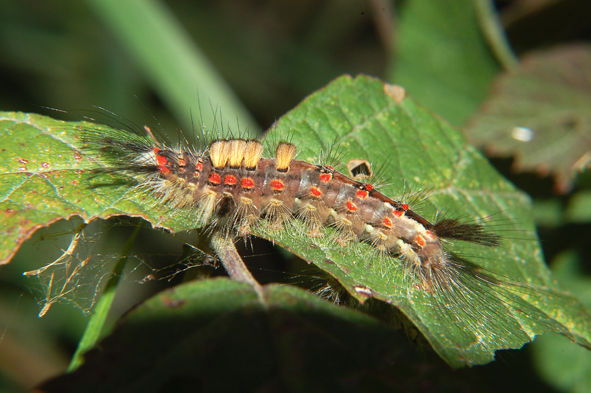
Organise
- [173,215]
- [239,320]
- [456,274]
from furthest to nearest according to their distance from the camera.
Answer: [456,274] → [173,215] → [239,320]

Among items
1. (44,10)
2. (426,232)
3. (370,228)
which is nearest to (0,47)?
(44,10)

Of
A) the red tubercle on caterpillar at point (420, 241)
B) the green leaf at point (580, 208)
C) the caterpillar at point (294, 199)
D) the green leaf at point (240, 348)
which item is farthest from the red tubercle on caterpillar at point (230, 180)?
the green leaf at point (580, 208)

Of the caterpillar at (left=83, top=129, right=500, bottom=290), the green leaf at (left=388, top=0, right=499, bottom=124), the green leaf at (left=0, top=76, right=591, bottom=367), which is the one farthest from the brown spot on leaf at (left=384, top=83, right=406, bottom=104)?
the green leaf at (left=388, top=0, right=499, bottom=124)

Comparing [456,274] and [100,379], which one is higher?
[100,379]

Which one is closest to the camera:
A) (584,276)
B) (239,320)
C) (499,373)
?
(239,320)

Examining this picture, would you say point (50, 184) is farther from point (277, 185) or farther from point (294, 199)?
point (294, 199)

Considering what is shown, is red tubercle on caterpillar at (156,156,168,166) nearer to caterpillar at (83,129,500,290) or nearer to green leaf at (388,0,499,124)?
caterpillar at (83,129,500,290)

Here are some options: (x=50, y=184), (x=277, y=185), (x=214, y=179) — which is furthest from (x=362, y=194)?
(x=50, y=184)

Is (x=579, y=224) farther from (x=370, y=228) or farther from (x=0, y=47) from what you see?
(x=0, y=47)

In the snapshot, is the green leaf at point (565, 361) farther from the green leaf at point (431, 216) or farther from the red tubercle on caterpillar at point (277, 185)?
the red tubercle on caterpillar at point (277, 185)
